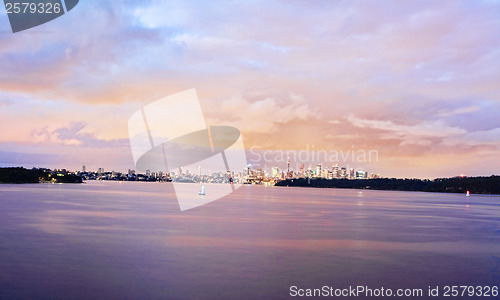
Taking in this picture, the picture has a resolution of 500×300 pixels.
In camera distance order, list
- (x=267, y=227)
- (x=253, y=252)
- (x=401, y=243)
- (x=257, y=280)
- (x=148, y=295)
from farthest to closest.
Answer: (x=267, y=227)
(x=401, y=243)
(x=253, y=252)
(x=257, y=280)
(x=148, y=295)

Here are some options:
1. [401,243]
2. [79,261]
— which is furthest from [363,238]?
[79,261]

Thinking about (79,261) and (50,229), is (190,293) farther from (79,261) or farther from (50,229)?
(50,229)

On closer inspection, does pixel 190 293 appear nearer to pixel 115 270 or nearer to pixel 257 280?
pixel 257 280

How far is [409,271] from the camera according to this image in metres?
20.5

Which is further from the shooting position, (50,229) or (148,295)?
(50,229)

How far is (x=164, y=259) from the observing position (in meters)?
22.1

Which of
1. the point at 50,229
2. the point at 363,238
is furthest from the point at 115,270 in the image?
the point at 363,238

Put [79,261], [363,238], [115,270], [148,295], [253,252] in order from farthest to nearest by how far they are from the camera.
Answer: [363,238] → [253,252] → [79,261] → [115,270] → [148,295]

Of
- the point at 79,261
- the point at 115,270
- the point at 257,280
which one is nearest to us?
the point at 257,280

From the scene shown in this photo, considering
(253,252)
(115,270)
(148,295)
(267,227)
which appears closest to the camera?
(148,295)

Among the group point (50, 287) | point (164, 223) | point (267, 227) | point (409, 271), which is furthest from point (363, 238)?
point (50, 287)

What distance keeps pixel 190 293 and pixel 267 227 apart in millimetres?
22629

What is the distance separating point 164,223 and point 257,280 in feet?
75.2

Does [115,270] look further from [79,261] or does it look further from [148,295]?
[148,295]
